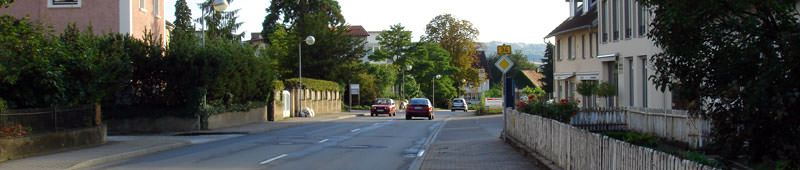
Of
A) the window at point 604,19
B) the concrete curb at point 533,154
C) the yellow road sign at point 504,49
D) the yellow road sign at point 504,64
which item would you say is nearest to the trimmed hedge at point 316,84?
the window at point 604,19

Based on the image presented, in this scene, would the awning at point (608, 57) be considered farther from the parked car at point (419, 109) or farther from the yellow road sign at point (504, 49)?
the parked car at point (419, 109)

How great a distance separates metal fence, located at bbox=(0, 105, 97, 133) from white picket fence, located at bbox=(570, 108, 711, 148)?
14142mm

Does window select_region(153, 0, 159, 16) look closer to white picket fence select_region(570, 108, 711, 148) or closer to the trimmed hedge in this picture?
the trimmed hedge

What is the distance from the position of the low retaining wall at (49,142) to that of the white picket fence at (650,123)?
45.8 ft

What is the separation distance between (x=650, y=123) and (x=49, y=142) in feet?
53.0

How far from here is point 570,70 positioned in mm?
41344

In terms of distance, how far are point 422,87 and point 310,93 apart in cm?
3851

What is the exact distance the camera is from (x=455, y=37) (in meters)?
84.4

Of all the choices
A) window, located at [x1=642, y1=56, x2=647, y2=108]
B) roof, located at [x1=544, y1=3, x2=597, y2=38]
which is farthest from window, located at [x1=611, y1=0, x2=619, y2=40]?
roof, located at [x1=544, y1=3, x2=597, y2=38]

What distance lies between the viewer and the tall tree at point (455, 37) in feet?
273

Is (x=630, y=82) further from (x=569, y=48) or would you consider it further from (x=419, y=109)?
(x=419, y=109)

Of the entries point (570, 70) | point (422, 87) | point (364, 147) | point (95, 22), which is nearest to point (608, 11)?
point (570, 70)

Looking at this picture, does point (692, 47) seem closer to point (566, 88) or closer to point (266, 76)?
point (266, 76)

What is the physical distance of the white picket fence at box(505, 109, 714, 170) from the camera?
6535 mm
